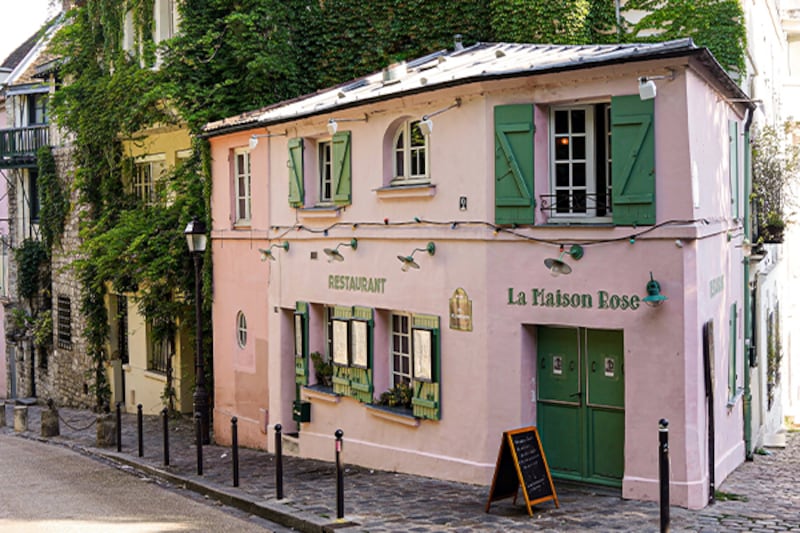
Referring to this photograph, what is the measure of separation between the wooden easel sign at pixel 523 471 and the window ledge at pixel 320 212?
206 inches

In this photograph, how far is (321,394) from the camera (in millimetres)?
15430

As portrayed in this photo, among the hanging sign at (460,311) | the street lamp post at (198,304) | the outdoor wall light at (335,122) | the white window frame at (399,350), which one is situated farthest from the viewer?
the street lamp post at (198,304)

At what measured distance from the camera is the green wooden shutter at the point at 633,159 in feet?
36.6

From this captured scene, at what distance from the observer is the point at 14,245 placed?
3144 centimetres

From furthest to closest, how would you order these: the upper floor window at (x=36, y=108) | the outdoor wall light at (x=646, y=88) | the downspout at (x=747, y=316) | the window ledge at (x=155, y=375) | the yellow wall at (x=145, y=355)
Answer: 1. the upper floor window at (x=36, y=108)
2. the window ledge at (x=155, y=375)
3. the yellow wall at (x=145, y=355)
4. the downspout at (x=747, y=316)
5. the outdoor wall light at (x=646, y=88)

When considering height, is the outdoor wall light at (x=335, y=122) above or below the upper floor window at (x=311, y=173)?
above

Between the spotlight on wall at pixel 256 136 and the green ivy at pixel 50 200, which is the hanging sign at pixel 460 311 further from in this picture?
the green ivy at pixel 50 200

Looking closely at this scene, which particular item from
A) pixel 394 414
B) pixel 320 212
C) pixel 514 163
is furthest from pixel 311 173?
pixel 514 163

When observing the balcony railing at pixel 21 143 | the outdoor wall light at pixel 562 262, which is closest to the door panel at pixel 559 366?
the outdoor wall light at pixel 562 262

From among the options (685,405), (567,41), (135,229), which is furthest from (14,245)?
(685,405)

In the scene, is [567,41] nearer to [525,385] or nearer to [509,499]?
[525,385]

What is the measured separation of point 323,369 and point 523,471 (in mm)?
5392

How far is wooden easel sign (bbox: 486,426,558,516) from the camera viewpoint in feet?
35.6

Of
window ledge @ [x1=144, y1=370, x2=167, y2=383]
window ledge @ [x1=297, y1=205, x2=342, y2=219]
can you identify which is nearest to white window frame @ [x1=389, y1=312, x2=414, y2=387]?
window ledge @ [x1=297, y1=205, x2=342, y2=219]
